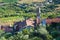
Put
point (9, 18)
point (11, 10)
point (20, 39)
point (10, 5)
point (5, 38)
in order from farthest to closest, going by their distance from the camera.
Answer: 1. point (10, 5)
2. point (11, 10)
3. point (9, 18)
4. point (5, 38)
5. point (20, 39)

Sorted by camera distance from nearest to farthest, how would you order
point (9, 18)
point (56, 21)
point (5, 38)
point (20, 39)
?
point (20, 39) < point (5, 38) < point (56, 21) < point (9, 18)

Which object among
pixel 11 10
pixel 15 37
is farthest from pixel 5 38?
pixel 11 10

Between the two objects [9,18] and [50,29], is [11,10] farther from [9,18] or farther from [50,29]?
[50,29]

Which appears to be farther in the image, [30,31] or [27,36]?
[30,31]

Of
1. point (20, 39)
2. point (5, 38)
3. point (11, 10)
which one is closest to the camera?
point (20, 39)

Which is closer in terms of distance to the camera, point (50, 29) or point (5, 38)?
point (5, 38)

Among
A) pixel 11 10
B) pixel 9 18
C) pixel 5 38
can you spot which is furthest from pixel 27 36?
pixel 11 10

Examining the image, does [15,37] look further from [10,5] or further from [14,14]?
[10,5]

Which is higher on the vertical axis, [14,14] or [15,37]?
[15,37]

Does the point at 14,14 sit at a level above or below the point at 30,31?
below
